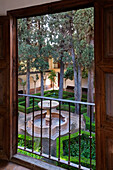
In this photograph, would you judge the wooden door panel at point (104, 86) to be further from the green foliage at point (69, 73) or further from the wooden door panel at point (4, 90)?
the green foliage at point (69, 73)

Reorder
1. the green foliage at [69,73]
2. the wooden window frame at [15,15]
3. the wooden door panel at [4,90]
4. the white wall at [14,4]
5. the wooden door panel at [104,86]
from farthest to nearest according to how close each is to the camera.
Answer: the green foliage at [69,73] < the wooden door panel at [4,90] < the white wall at [14,4] < the wooden window frame at [15,15] < the wooden door panel at [104,86]

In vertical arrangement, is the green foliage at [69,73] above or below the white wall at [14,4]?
below

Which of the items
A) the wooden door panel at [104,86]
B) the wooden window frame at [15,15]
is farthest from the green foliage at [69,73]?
the wooden door panel at [104,86]

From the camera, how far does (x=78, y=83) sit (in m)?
8.33

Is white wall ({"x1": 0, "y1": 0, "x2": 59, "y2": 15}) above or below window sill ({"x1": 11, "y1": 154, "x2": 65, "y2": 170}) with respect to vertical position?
above

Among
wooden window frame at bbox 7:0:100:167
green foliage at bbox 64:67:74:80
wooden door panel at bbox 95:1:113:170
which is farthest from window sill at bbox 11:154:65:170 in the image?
green foliage at bbox 64:67:74:80

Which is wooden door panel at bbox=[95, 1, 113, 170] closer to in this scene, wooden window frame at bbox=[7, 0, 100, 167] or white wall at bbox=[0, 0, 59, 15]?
wooden window frame at bbox=[7, 0, 100, 167]

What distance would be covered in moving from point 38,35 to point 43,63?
1.60m

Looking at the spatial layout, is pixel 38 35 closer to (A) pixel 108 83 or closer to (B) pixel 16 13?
(B) pixel 16 13

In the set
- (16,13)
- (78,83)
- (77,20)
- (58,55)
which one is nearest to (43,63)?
(58,55)

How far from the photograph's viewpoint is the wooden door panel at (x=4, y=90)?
155 centimetres

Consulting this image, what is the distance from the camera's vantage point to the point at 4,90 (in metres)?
1.58

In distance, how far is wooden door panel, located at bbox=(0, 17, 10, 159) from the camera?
61.1 inches

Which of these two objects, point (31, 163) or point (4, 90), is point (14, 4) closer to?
point (4, 90)
